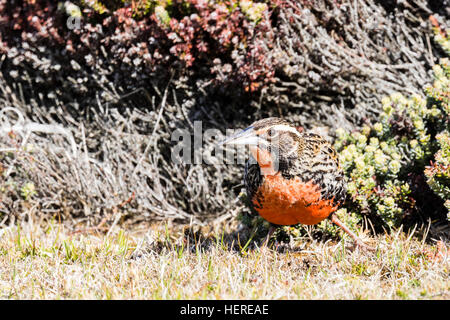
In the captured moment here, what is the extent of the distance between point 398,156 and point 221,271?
218 cm

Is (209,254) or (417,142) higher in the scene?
(417,142)

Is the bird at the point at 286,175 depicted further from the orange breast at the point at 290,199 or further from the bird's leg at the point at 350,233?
the bird's leg at the point at 350,233

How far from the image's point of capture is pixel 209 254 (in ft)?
13.7

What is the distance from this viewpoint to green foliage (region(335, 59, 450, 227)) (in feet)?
15.5

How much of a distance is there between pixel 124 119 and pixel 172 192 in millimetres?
1066

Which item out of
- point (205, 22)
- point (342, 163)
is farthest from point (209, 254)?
point (205, 22)

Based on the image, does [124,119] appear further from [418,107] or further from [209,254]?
[418,107]

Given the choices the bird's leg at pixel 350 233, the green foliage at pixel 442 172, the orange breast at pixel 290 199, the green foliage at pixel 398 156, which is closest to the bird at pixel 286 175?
the orange breast at pixel 290 199

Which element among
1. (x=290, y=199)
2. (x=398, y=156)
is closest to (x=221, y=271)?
(x=290, y=199)

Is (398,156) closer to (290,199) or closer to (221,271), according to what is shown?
(290,199)

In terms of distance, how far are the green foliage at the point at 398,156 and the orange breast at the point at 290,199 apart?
0.85 metres

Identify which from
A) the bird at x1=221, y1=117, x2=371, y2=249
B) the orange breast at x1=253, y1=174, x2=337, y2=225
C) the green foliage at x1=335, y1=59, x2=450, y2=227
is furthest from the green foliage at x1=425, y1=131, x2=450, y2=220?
the orange breast at x1=253, y1=174, x2=337, y2=225

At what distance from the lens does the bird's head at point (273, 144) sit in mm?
3834

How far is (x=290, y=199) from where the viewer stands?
156 inches
